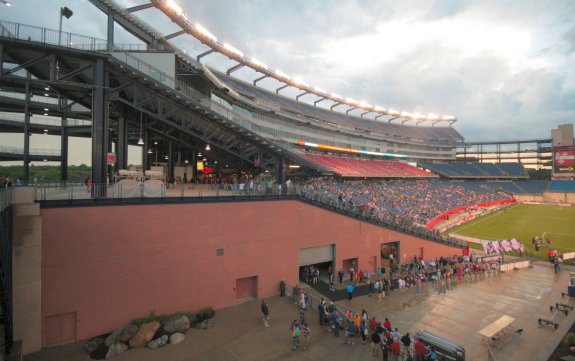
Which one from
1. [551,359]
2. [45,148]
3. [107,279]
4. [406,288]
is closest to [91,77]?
[107,279]

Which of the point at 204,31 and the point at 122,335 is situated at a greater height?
the point at 204,31

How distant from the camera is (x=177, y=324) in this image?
12.6 m

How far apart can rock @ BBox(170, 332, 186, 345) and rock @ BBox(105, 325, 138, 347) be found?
5.31ft

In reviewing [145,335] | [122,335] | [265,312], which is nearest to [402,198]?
[265,312]

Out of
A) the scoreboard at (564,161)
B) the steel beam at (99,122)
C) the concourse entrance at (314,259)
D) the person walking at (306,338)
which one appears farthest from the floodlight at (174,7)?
the scoreboard at (564,161)

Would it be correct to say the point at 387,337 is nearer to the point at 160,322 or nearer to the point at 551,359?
the point at 551,359

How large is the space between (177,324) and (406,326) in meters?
10.7

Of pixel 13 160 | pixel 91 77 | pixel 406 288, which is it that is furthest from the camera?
pixel 13 160

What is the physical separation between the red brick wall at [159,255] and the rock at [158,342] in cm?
189

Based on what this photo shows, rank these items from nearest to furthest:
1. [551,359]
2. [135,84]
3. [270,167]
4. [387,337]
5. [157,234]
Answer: [551,359] < [387,337] < [157,234] < [135,84] < [270,167]

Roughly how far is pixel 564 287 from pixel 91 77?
31787mm

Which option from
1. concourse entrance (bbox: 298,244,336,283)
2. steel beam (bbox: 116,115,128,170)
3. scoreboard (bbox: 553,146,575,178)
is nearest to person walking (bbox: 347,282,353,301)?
concourse entrance (bbox: 298,244,336,283)

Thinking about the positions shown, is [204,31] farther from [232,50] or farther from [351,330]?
[351,330]

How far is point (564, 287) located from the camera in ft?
63.0
